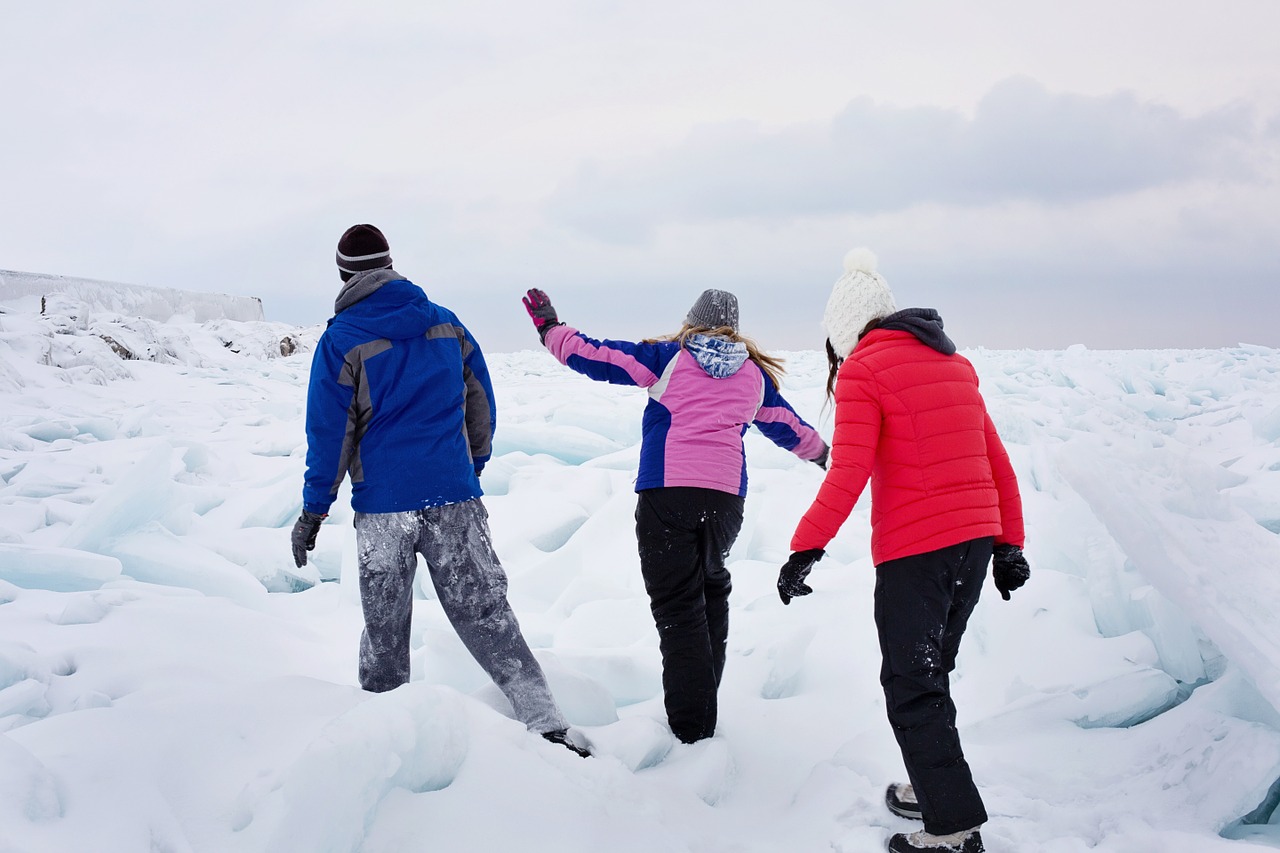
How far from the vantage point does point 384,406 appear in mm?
2414

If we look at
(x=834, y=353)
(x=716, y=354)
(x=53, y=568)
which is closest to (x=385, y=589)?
(x=716, y=354)

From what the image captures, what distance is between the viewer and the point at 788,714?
307cm

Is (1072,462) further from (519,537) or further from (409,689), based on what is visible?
(519,537)

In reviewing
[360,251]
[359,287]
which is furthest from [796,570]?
[360,251]

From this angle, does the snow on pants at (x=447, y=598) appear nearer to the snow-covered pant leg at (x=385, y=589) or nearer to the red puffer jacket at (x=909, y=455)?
the snow-covered pant leg at (x=385, y=589)

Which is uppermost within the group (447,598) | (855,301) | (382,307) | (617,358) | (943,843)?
(855,301)

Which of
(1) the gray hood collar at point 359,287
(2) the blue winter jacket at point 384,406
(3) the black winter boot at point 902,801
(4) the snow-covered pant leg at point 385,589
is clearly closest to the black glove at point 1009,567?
(3) the black winter boot at point 902,801

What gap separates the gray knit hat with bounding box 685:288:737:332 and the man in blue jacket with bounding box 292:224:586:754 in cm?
81

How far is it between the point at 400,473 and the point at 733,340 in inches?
46.1

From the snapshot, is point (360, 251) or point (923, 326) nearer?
point (923, 326)

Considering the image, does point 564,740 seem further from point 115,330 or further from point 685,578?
point 115,330

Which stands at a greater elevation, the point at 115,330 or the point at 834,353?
the point at 834,353

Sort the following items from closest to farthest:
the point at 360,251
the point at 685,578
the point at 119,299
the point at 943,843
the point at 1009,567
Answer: the point at 943,843 → the point at 1009,567 → the point at 360,251 → the point at 685,578 → the point at 119,299

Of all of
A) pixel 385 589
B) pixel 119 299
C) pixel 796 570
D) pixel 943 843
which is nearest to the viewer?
pixel 943 843
